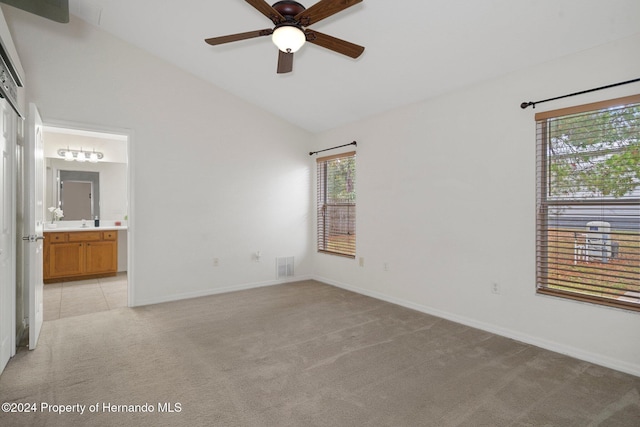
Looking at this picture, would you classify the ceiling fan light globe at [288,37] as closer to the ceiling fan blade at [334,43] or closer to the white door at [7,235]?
the ceiling fan blade at [334,43]

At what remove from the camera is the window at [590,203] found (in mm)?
2490

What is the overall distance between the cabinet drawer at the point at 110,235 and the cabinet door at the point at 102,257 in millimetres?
70

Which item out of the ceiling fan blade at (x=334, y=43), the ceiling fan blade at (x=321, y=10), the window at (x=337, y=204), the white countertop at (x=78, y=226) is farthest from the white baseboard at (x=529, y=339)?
the white countertop at (x=78, y=226)

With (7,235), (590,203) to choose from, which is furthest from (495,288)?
(7,235)

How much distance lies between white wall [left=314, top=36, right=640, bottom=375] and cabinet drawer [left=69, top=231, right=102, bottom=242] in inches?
182

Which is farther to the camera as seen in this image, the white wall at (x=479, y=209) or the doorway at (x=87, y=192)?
the doorway at (x=87, y=192)

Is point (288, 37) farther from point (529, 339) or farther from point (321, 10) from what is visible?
point (529, 339)

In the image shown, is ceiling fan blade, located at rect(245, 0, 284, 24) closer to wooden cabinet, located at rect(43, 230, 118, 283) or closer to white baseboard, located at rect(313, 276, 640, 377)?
white baseboard, located at rect(313, 276, 640, 377)

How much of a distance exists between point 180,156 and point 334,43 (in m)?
2.88

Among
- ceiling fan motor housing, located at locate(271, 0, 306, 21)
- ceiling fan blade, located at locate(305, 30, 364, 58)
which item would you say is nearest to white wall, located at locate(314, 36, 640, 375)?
ceiling fan blade, located at locate(305, 30, 364, 58)

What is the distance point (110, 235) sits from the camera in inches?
228

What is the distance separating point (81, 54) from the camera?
3812mm

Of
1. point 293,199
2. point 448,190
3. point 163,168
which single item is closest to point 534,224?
point 448,190

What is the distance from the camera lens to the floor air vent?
538 cm
